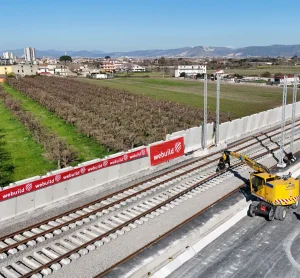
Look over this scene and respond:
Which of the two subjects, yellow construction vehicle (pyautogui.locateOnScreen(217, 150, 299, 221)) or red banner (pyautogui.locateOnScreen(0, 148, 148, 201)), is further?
red banner (pyautogui.locateOnScreen(0, 148, 148, 201))

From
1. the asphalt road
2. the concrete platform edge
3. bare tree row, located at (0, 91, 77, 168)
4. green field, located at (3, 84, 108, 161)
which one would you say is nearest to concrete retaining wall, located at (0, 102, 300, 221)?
bare tree row, located at (0, 91, 77, 168)

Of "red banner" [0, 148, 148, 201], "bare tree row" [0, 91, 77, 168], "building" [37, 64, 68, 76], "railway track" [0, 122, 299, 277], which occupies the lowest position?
"railway track" [0, 122, 299, 277]

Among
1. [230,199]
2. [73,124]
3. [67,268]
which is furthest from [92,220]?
[73,124]

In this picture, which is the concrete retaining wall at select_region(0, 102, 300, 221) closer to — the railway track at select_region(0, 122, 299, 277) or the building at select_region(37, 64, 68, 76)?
the railway track at select_region(0, 122, 299, 277)

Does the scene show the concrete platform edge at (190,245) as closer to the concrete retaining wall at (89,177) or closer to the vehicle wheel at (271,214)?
the vehicle wheel at (271,214)

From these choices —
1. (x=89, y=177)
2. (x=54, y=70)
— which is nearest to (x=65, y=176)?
(x=89, y=177)

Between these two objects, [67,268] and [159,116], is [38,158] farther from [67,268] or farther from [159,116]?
[159,116]
